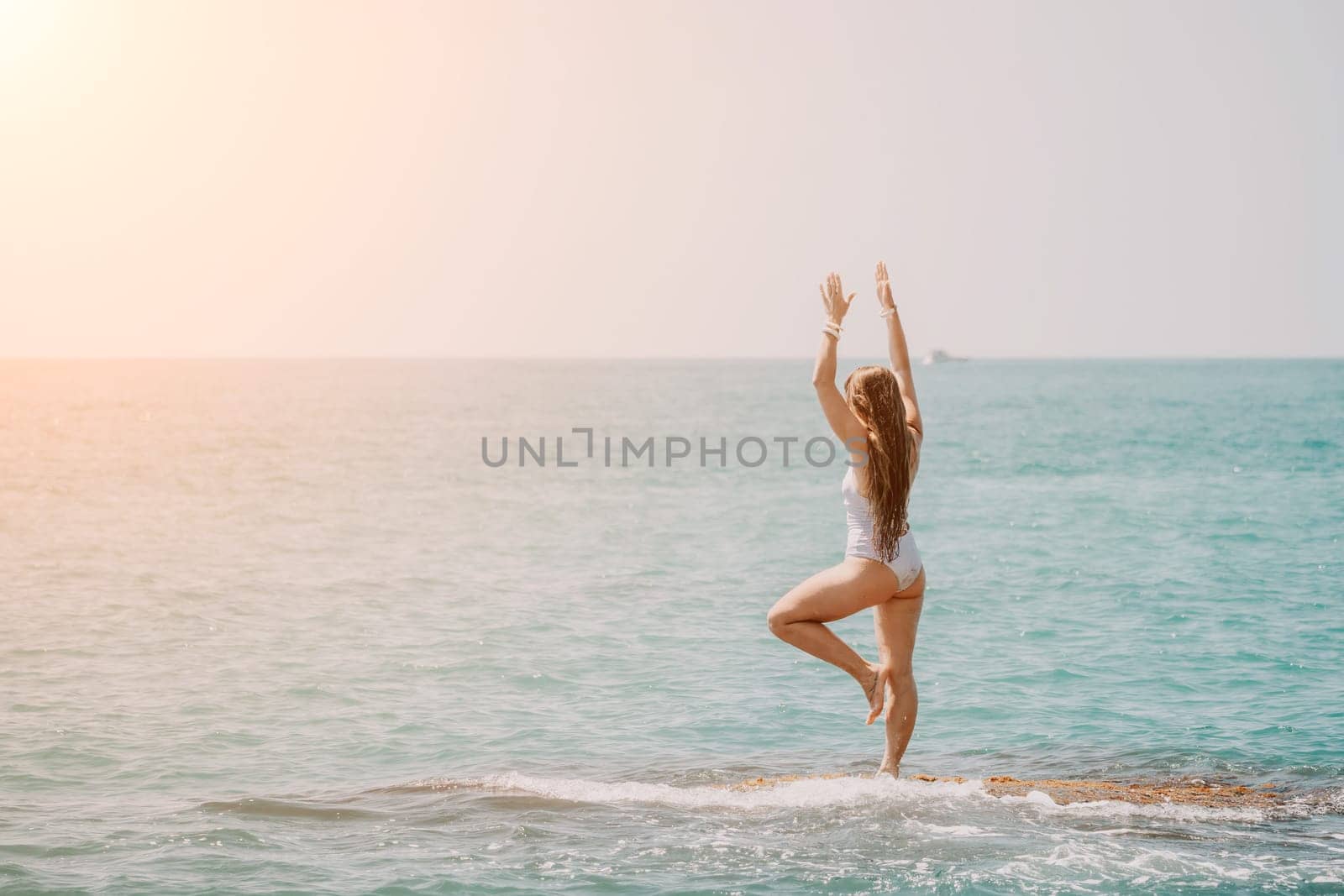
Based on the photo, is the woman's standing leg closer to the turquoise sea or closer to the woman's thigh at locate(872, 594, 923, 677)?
the woman's thigh at locate(872, 594, 923, 677)

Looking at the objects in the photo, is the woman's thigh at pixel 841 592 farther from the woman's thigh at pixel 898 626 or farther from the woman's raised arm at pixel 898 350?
the woman's raised arm at pixel 898 350

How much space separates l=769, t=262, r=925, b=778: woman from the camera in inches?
277

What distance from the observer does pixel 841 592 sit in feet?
24.1

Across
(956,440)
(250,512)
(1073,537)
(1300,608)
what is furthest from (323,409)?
(1300,608)

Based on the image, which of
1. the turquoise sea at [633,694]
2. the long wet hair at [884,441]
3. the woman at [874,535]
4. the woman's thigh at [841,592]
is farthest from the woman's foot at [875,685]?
the long wet hair at [884,441]

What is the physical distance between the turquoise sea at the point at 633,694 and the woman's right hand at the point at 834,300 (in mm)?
3025

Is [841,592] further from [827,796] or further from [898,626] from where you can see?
[827,796]

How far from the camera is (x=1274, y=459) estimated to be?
4375 cm

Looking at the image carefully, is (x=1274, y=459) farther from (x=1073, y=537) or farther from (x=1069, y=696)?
(x=1069, y=696)

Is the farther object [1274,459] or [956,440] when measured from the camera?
[956,440]

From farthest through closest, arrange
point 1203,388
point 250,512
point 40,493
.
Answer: point 1203,388 → point 40,493 → point 250,512

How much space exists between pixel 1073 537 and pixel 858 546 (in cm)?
1788

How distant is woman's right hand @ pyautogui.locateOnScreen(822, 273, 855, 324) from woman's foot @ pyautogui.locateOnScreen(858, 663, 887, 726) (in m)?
2.15

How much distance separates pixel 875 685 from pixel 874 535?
104 cm
